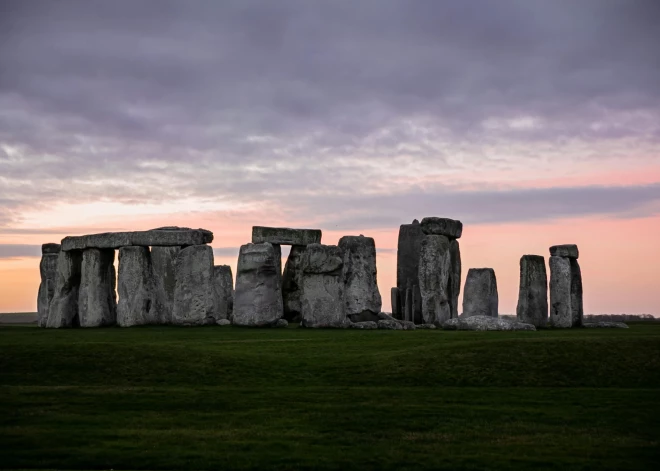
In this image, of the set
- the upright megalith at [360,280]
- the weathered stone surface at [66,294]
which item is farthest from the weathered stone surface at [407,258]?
the weathered stone surface at [66,294]

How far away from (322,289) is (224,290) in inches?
385

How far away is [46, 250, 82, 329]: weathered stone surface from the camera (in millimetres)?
35469

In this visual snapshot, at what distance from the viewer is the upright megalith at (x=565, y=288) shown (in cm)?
3441

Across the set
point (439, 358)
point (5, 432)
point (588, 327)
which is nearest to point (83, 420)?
point (5, 432)

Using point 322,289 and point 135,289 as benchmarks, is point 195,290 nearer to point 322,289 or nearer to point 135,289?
point 135,289

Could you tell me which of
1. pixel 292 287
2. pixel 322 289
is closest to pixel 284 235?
pixel 292 287

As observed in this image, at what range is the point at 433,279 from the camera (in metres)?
34.8

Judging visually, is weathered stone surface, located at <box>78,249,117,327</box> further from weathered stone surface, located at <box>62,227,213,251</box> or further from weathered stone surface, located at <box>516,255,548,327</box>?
weathered stone surface, located at <box>516,255,548,327</box>

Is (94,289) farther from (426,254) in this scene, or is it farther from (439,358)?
(439,358)

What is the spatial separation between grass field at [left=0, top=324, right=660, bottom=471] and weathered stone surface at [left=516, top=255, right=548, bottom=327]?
1031 centimetres

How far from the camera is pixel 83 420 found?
16.3 metres

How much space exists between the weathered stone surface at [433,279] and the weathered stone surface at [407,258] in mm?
1965

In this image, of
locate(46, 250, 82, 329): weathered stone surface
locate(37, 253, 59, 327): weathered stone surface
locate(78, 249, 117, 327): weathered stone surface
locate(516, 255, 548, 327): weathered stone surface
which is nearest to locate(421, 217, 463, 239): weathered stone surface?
locate(516, 255, 548, 327): weathered stone surface

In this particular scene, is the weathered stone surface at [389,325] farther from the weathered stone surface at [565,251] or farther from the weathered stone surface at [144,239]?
the weathered stone surface at [144,239]
